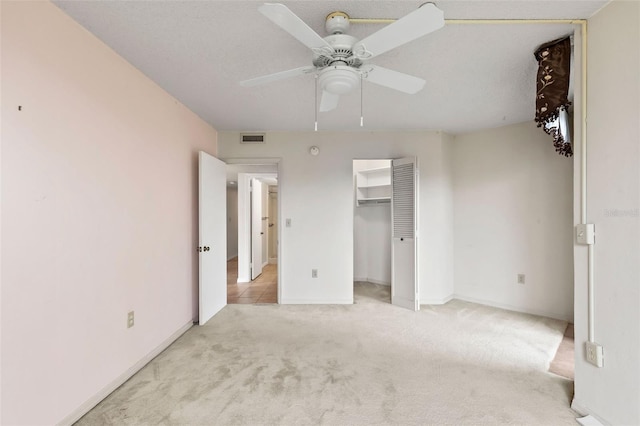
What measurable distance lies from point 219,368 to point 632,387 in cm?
253

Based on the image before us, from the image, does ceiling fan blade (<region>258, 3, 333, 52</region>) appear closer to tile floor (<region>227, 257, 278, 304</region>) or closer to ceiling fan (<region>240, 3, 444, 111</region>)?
ceiling fan (<region>240, 3, 444, 111</region>)

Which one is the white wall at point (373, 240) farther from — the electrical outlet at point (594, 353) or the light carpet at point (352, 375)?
the electrical outlet at point (594, 353)

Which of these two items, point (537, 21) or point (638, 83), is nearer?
point (638, 83)

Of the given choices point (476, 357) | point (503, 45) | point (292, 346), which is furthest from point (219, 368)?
point (503, 45)

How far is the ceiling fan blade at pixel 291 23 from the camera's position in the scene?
1.06 m

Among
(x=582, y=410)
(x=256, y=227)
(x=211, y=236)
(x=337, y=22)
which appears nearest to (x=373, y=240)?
(x=256, y=227)

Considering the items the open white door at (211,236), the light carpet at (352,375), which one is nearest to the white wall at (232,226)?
the open white door at (211,236)

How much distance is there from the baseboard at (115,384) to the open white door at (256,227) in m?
2.42

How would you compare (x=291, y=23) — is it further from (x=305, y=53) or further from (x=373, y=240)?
(x=373, y=240)

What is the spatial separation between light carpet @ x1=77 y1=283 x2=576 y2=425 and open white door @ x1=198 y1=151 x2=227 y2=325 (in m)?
0.26

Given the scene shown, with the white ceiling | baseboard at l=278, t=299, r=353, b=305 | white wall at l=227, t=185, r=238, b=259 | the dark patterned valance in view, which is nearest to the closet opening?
baseboard at l=278, t=299, r=353, b=305

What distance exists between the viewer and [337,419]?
1667 mm

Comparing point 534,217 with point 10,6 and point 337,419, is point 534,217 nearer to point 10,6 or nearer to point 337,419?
point 337,419

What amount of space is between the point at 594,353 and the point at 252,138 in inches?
148
